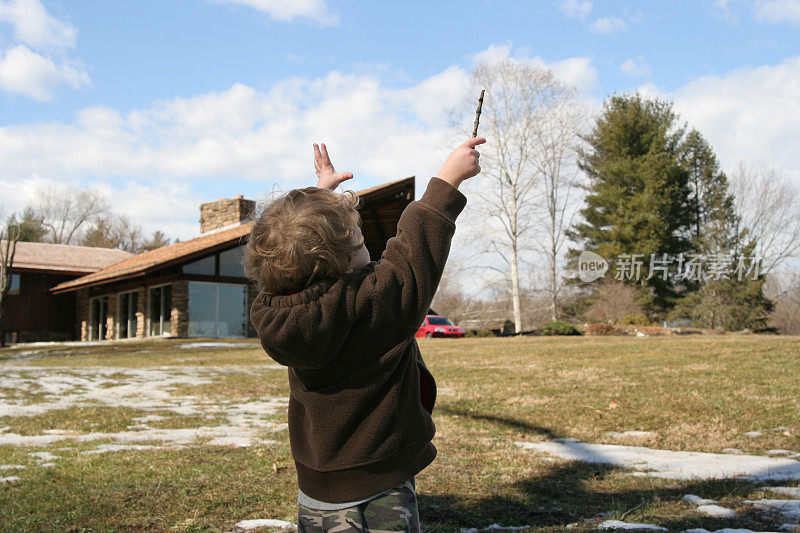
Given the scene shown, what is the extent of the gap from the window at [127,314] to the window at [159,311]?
1070 mm

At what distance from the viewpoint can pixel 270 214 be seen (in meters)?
1.75

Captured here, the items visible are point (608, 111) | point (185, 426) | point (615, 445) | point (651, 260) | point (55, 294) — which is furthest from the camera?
point (608, 111)

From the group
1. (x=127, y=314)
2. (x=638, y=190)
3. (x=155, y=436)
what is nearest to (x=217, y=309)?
(x=127, y=314)

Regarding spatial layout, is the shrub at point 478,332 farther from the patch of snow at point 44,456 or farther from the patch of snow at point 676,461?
the patch of snow at point 44,456

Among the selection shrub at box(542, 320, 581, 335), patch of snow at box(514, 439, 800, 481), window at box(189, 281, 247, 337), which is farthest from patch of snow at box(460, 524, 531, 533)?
shrub at box(542, 320, 581, 335)

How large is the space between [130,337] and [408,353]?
22724 millimetres

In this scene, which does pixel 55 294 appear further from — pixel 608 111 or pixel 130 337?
pixel 608 111

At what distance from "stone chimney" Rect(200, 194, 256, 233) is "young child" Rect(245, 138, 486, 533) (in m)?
22.9

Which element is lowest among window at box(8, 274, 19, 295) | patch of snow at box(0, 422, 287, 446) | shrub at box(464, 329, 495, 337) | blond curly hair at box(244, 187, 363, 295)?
patch of snow at box(0, 422, 287, 446)

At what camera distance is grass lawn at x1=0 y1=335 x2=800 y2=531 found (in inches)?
124

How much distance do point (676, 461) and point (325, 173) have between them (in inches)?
140

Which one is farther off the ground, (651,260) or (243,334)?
(651,260)

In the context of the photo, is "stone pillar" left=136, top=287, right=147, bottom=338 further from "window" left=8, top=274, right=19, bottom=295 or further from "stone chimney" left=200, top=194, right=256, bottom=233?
"window" left=8, top=274, right=19, bottom=295

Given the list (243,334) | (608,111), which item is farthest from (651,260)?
(243,334)
